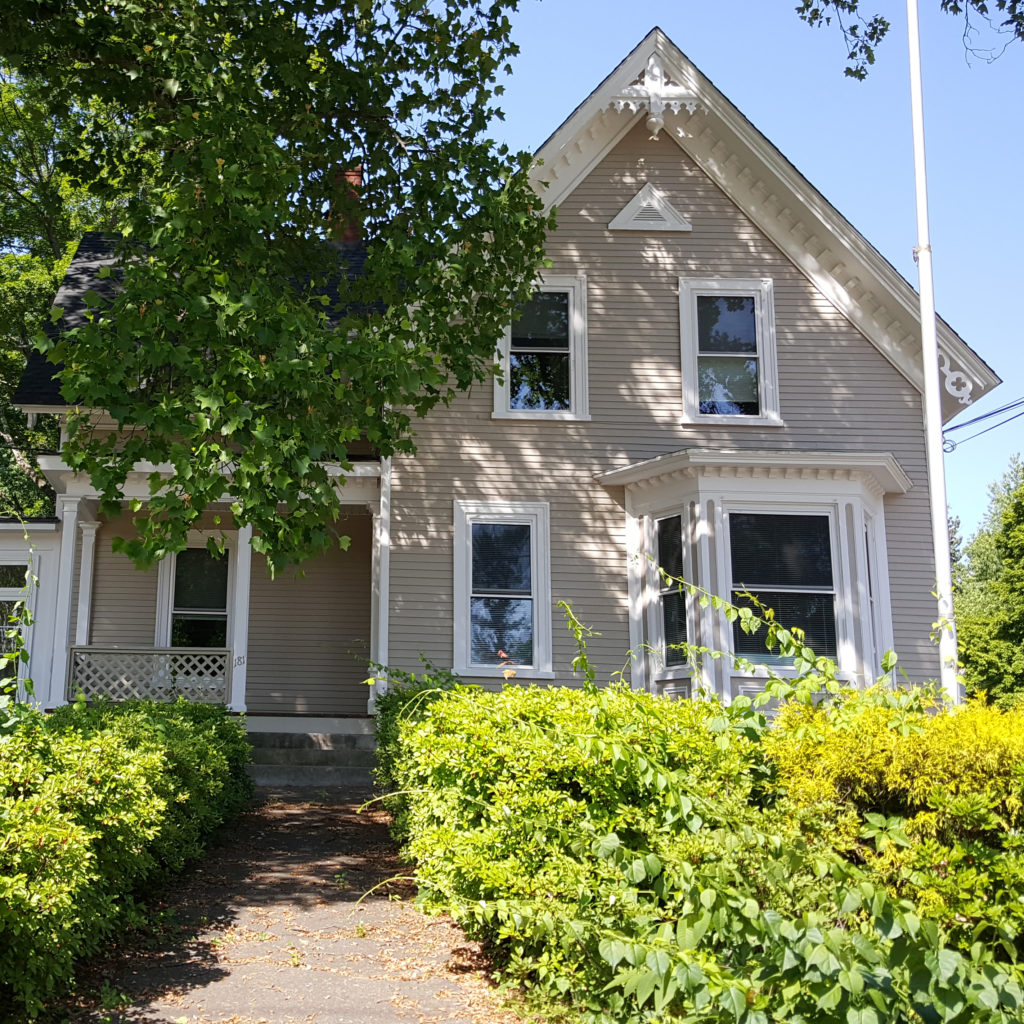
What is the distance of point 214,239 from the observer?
911 centimetres

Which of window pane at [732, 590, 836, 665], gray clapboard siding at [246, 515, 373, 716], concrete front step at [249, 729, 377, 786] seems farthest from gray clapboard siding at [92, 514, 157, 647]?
window pane at [732, 590, 836, 665]

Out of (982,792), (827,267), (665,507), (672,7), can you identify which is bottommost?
(982,792)

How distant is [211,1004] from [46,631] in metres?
10.6

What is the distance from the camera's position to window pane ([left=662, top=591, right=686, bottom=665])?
1261cm

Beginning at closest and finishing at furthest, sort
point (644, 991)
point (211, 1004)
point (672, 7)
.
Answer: point (644, 991) → point (211, 1004) → point (672, 7)

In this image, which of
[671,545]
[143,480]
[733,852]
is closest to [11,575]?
[143,480]

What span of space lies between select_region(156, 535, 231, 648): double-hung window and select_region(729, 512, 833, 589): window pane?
756cm

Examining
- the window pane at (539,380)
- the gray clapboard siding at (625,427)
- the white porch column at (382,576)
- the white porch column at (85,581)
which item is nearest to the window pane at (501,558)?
the gray clapboard siding at (625,427)

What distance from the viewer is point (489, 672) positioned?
1282 cm

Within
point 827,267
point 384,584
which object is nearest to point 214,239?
point 384,584

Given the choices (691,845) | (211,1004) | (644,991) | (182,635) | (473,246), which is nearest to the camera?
(644,991)

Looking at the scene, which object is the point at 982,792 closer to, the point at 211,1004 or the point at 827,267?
the point at 211,1004

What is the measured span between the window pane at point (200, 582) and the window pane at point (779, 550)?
7640mm

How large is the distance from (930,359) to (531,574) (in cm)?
535
